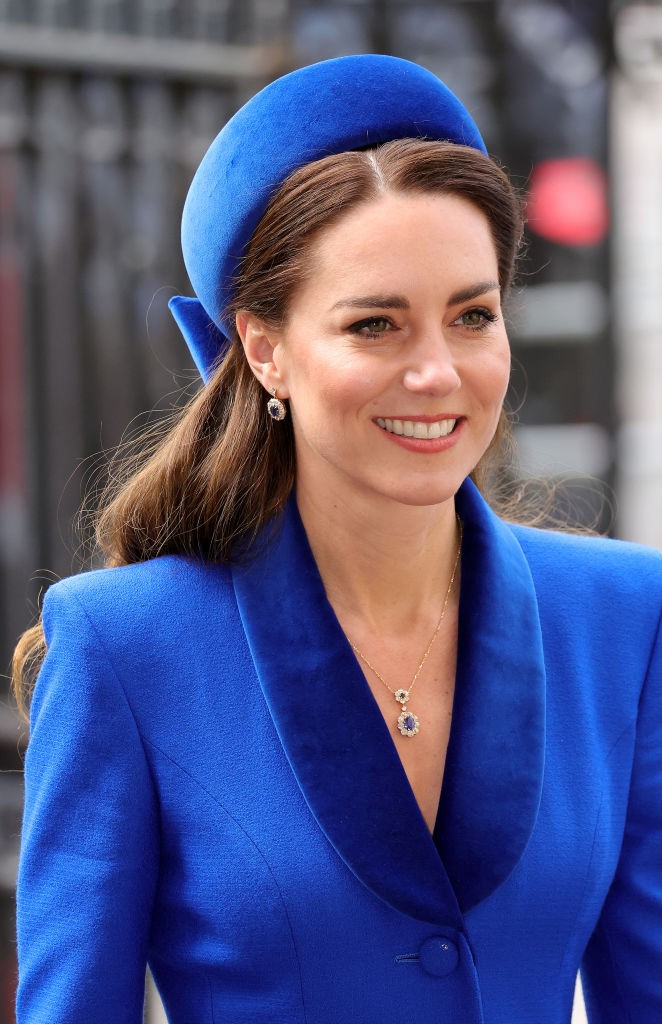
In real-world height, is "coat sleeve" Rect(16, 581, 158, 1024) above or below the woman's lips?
below

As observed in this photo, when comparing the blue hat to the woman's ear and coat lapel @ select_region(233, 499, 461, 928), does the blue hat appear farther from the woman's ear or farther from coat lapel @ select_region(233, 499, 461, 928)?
coat lapel @ select_region(233, 499, 461, 928)

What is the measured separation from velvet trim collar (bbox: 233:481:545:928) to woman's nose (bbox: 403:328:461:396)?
0.32 m

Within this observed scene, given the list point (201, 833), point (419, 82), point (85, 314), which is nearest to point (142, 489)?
point (201, 833)

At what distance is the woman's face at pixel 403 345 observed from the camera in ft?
6.14

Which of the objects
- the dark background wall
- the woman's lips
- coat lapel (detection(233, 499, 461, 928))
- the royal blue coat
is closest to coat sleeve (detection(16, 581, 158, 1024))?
the royal blue coat

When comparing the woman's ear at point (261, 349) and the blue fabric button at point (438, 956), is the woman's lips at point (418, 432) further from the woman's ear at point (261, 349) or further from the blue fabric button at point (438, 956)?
the blue fabric button at point (438, 956)

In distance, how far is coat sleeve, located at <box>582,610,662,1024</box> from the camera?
6.57ft

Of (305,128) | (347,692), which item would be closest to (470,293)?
(305,128)

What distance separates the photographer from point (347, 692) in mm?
1969

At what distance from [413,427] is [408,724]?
15.4 inches

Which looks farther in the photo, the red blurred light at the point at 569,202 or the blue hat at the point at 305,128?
the red blurred light at the point at 569,202

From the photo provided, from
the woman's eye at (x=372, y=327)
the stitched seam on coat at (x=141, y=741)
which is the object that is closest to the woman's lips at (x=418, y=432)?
the woman's eye at (x=372, y=327)

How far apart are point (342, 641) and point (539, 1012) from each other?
0.52 meters

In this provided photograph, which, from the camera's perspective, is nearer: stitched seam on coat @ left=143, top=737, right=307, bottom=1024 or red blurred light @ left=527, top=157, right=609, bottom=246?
stitched seam on coat @ left=143, top=737, right=307, bottom=1024
